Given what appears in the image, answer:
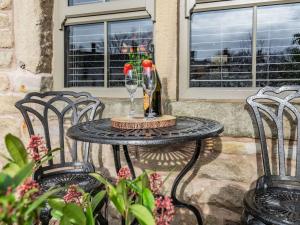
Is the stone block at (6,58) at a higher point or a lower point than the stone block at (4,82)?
higher

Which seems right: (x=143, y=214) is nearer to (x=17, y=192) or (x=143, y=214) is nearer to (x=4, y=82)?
(x=17, y=192)

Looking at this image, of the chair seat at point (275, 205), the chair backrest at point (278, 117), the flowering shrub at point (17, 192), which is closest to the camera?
the flowering shrub at point (17, 192)

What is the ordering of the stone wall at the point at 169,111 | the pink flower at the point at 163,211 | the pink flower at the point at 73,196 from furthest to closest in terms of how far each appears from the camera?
the stone wall at the point at 169,111 → the pink flower at the point at 73,196 → the pink flower at the point at 163,211

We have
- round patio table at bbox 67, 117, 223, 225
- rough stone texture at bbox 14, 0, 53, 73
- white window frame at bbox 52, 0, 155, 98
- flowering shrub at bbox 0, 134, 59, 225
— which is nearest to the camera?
flowering shrub at bbox 0, 134, 59, 225

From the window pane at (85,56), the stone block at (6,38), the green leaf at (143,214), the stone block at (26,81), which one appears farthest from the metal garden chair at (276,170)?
the stone block at (6,38)

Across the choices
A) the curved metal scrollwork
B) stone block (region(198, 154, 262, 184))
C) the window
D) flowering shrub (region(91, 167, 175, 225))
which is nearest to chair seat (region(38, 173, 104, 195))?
the curved metal scrollwork

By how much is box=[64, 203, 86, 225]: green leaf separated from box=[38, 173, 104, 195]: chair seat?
1.07 m

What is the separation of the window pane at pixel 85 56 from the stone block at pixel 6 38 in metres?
0.42

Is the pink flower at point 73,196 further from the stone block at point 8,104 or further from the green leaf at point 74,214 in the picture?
the stone block at point 8,104

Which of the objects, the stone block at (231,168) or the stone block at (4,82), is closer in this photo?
the stone block at (231,168)

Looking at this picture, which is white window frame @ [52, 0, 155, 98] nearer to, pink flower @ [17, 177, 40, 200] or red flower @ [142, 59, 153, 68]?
red flower @ [142, 59, 153, 68]

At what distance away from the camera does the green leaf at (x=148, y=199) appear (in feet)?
2.52

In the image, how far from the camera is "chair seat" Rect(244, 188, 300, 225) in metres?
1.31

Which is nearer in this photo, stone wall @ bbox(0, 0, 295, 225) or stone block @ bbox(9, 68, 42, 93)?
stone wall @ bbox(0, 0, 295, 225)
